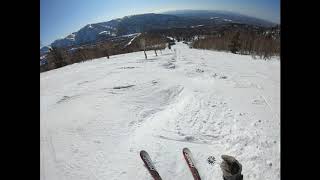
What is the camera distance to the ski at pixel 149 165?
372 centimetres

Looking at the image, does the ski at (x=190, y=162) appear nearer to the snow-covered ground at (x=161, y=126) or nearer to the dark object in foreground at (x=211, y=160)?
the snow-covered ground at (x=161, y=126)

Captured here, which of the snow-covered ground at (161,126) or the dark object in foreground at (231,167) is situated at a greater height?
the dark object in foreground at (231,167)

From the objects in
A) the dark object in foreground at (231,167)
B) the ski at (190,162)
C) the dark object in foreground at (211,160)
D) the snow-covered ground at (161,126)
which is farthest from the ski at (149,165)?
the dark object in foreground at (231,167)

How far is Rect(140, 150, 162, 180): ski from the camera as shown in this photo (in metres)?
3.72

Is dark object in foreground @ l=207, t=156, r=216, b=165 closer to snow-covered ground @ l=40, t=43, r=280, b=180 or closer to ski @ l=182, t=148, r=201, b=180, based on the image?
snow-covered ground @ l=40, t=43, r=280, b=180

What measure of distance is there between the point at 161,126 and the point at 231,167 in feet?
9.65

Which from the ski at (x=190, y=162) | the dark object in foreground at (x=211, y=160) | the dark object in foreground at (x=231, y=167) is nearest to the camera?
the dark object in foreground at (x=231, y=167)

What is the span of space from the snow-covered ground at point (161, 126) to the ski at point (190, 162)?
81 millimetres

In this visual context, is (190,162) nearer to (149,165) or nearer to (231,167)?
(149,165)

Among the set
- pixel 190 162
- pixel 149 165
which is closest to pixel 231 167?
pixel 190 162

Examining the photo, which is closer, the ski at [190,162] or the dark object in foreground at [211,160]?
the ski at [190,162]
